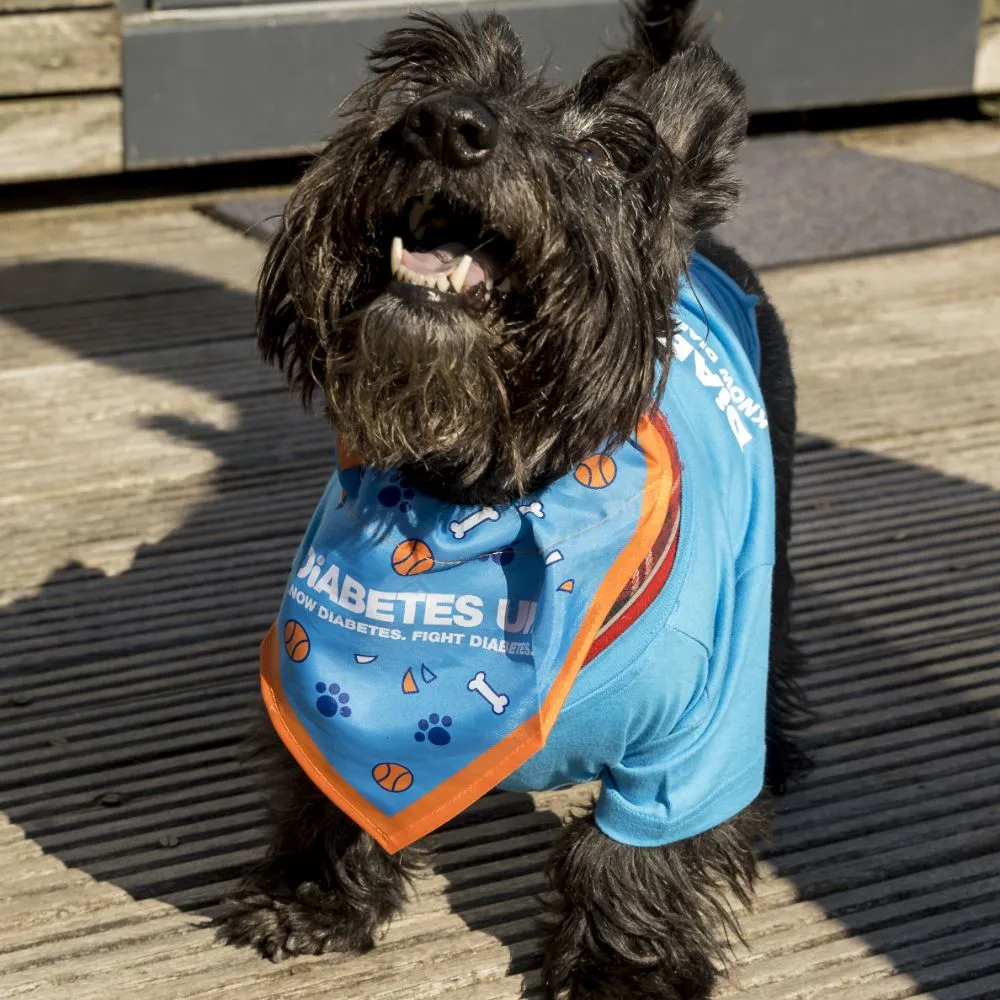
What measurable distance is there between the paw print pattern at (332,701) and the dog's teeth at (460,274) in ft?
1.86

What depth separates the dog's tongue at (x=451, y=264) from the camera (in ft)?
6.35

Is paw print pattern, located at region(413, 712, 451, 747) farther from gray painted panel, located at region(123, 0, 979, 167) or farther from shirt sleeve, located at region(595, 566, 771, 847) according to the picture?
gray painted panel, located at region(123, 0, 979, 167)

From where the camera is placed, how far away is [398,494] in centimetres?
213

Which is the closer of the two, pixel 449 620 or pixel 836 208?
pixel 449 620

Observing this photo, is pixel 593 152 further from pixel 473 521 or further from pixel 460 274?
pixel 473 521

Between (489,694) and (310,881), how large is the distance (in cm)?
50

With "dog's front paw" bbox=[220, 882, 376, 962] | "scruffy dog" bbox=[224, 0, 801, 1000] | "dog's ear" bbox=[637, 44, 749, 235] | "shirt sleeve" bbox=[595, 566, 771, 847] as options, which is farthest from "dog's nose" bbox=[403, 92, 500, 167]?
"dog's front paw" bbox=[220, 882, 376, 962]

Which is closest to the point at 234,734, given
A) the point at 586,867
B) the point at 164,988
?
the point at 164,988

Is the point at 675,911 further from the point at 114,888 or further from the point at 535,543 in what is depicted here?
the point at 114,888

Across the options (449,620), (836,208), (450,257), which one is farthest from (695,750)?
(836,208)

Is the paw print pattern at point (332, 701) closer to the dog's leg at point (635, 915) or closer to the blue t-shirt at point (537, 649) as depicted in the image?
the blue t-shirt at point (537, 649)

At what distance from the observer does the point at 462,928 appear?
7.82 ft

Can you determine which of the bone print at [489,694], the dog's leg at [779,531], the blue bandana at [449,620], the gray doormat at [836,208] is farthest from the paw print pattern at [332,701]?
the gray doormat at [836,208]

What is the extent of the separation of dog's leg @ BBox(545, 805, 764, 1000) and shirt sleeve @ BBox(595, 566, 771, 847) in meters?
0.06
